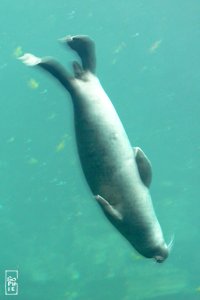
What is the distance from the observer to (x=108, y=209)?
189cm

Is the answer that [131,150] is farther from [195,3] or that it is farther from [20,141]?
[20,141]

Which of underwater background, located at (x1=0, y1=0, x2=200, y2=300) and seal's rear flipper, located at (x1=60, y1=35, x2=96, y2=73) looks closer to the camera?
seal's rear flipper, located at (x1=60, y1=35, x2=96, y2=73)

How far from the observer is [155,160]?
2136 centimetres

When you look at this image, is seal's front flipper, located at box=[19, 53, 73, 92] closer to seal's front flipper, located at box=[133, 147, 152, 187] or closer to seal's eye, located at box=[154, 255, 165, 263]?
seal's front flipper, located at box=[133, 147, 152, 187]

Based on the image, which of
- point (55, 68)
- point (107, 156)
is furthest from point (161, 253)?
point (55, 68)

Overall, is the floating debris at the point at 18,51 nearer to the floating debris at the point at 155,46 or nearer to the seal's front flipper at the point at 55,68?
the floating debris at the point at 155,46

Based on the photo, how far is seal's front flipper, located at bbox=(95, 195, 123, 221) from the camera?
1.88 meters

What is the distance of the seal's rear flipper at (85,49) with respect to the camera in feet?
6.60

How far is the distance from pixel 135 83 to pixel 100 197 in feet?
52.0

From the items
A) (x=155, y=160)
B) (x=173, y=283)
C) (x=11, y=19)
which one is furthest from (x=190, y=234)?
(x=11, y=19)

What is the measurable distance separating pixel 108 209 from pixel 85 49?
0.73 meters
